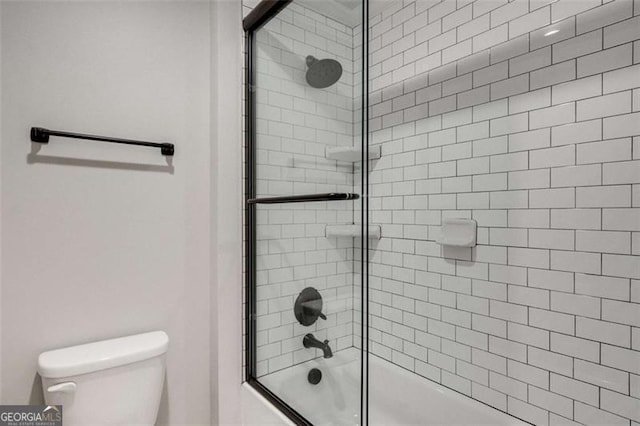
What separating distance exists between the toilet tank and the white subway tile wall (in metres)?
0.78

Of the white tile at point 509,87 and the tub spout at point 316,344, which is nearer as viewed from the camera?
the tub spout at point 316,344

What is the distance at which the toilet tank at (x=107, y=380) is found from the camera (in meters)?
1.13

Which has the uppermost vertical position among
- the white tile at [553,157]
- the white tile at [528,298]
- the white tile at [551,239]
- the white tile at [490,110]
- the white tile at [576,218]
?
the white tile at [490,110]

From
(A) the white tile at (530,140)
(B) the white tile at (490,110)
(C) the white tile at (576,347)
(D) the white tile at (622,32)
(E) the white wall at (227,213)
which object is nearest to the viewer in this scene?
(D) the white tile at (622,32)

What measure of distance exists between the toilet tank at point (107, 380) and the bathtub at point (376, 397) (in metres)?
0.44

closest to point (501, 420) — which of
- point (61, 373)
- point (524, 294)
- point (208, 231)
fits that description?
point (524, 294)

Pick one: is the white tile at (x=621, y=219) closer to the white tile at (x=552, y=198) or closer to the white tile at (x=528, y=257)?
the white tile at (x=552, y=198)

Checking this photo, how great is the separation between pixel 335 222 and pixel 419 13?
3.85 ft

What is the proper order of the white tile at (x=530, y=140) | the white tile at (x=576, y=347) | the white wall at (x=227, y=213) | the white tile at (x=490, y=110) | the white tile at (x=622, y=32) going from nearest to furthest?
the white tile at (x=622, y=32), the white tile at (x=576, y=347), the white tile at (x=530, y=140), the white tile at (x=490, y=110), the white wall at (x=227, y=213)

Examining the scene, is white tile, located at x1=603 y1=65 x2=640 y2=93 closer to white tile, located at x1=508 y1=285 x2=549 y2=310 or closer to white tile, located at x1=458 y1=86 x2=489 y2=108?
white tile, located at x1=458 y1=86 x2=489 y2=108

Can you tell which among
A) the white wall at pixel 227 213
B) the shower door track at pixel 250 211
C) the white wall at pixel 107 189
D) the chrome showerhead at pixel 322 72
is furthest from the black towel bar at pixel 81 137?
the chrome showerhead at pixel 322 72

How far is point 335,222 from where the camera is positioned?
1.11 meters

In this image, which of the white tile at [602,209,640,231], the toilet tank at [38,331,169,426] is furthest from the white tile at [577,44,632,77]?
the toilet tank at [38,331,169,426]

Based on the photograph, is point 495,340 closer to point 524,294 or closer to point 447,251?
point 524,294
